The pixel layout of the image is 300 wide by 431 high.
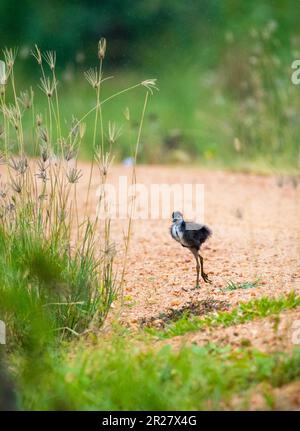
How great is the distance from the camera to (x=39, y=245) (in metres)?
4.70

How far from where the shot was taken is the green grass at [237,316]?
177 inches

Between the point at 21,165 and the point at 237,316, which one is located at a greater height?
the point at 21,165

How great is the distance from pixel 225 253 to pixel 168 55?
9.92 m

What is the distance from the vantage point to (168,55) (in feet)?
51.4

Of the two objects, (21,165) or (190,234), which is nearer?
(21,165)

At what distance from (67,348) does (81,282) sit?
0.45m

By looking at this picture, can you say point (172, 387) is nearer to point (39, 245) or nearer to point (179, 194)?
point (39, 245)

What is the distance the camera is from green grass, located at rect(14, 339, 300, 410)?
12.3 feet
